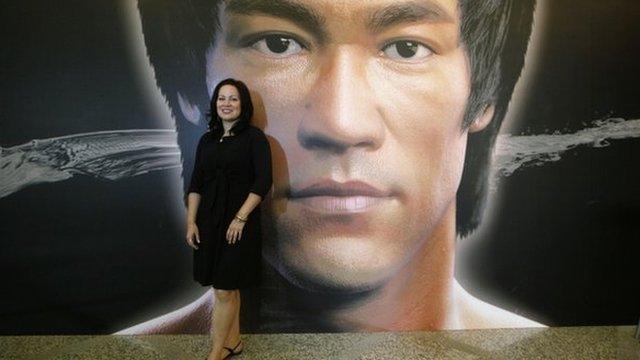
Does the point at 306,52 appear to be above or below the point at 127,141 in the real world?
above

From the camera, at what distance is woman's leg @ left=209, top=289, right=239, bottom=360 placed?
249 centimetres

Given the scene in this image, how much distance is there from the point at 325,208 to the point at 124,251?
4.07 feet

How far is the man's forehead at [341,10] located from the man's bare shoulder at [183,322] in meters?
1.71

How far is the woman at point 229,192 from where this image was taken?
91.7 inches

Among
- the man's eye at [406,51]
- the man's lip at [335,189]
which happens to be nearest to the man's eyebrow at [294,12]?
the man's eye at [406,51]

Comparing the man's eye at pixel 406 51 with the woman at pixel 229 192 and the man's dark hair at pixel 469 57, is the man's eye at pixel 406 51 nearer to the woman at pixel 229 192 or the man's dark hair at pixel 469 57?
the man's dark hair at pixel 469 57

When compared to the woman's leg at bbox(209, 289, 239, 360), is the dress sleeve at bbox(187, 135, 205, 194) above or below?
above

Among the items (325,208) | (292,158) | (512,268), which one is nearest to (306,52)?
(292,158)

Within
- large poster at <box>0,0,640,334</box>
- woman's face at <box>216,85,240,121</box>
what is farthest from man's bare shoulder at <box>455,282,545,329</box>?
woman's face at <box>216,85,240,121</box>

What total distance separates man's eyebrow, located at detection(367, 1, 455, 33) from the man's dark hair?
0.22 meters

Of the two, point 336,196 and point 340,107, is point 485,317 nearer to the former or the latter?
point 336,196

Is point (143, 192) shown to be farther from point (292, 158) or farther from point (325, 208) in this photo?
point (325, 208)

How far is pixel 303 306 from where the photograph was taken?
2787 mm

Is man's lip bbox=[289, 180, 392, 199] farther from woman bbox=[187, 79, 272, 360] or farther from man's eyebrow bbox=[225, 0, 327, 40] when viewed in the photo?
man's eyebrow bbox=[225, 0, 327, 40]
